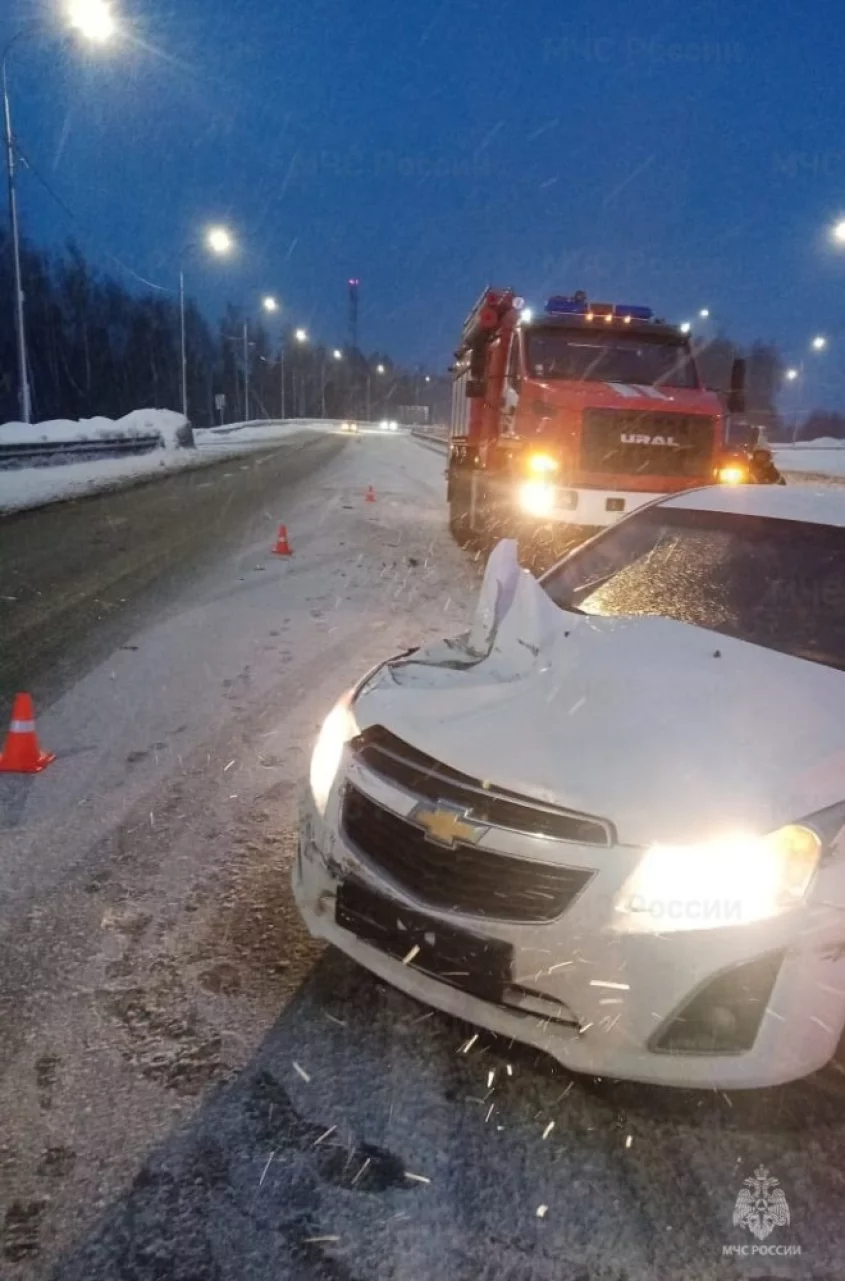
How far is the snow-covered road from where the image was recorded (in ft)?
7.41

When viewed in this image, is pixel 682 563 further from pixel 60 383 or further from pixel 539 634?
pixel 60 383

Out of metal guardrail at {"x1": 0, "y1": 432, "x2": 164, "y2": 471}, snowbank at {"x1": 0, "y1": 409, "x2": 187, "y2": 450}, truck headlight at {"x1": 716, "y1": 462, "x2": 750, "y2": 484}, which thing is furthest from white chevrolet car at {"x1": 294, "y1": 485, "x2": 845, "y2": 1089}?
snowbank at {"x1": 0, "y1": 409, "x2": 187, "y2": 450}

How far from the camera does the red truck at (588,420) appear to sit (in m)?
10.6

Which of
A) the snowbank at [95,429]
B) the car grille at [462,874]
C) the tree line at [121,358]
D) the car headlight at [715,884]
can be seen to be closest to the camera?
the car headlight at [715,884]

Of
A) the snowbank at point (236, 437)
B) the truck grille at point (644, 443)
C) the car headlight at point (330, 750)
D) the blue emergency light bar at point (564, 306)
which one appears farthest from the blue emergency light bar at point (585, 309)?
the snowbank at point (236, 437)

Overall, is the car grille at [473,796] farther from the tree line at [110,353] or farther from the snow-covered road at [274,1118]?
the tree line at [110,353]

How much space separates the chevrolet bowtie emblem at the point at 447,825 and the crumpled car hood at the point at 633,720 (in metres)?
0.13

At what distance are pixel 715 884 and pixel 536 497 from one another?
859cm

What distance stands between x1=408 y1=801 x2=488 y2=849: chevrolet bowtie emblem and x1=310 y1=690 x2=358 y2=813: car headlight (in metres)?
0.45

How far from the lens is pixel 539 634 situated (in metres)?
3.96

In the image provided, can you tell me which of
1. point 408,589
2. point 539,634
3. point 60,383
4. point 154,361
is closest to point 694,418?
point 408,589

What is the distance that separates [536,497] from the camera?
1083 centimetres

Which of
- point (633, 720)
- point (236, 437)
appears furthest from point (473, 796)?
point (236, 437)

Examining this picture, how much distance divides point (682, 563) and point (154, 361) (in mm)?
106533
